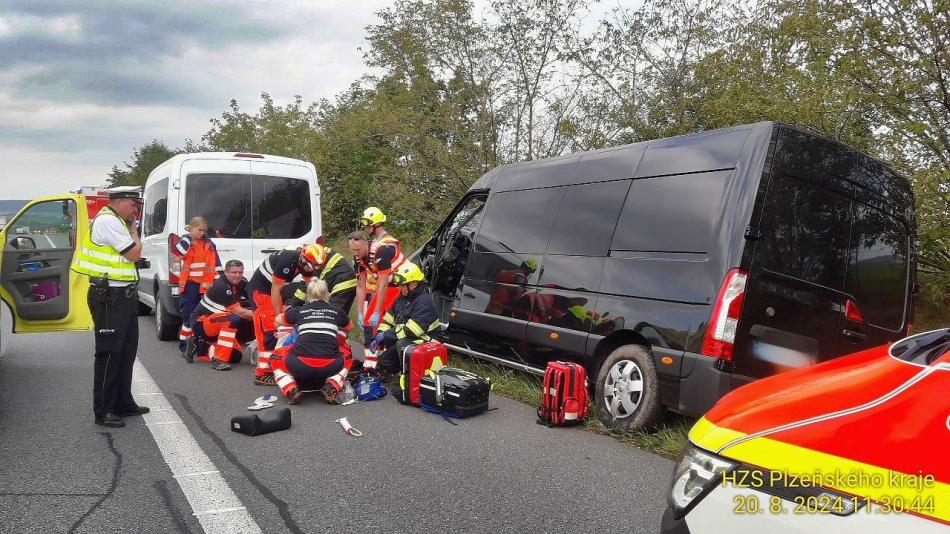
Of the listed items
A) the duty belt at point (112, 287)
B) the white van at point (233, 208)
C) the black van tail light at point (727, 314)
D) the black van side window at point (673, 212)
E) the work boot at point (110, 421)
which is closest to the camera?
the black van tail light at point (727, 314)

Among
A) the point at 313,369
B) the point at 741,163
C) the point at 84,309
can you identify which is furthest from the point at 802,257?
the point at 84,309

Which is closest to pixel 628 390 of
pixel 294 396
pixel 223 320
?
pixel 294 396

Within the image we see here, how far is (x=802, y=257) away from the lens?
444cm

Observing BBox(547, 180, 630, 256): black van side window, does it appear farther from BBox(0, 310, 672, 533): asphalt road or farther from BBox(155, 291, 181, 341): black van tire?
BBox(155, 291, 181, 341): black van tire

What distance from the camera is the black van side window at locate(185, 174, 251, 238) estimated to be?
28.5 ft

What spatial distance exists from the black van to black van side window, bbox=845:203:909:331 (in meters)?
0.01

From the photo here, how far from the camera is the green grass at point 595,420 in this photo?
183 inches

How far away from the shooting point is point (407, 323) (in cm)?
654

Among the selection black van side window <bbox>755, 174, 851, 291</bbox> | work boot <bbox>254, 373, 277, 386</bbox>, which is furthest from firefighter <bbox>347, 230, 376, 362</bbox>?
black van side window <bbox>755, 174, 851, 291</bbox>

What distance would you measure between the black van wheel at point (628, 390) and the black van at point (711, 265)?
0.01 meters

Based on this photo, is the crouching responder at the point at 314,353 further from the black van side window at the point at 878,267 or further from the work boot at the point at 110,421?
the black van side window at the point at 878,267

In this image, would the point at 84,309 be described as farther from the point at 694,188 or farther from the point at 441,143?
the point at 441,143

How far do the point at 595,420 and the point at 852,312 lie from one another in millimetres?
1955

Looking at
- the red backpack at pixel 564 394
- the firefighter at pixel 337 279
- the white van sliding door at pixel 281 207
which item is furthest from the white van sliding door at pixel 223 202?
the red backpack at pixel 564 394
